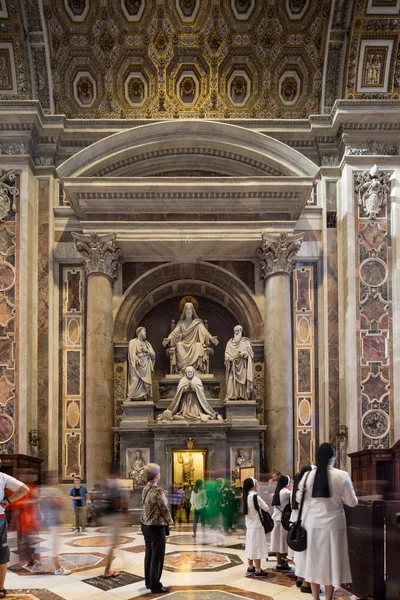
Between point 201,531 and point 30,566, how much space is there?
5601 mm

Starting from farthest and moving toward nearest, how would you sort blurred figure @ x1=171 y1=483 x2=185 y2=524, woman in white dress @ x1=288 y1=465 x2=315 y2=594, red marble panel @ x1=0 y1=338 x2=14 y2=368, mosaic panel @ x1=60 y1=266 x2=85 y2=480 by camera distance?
1. mosaic panel @ x1=60 y1=266 x2=85 y2=480
2. red marble panel @ x1=0 y1=338 x2=14 y2=368
3. blurred figure @ x1=171 y1=483 x2=185 y2=524
4. woman in white dress @ x1=288 y1=465 x2=315 y2=594

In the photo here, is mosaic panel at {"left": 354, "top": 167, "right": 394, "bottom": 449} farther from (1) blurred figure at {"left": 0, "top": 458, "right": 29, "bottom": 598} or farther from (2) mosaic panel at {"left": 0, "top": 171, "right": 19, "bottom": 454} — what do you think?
(1) blurred figure at {"left": 0, "top": 458, "right": 29, "bottom": 598}

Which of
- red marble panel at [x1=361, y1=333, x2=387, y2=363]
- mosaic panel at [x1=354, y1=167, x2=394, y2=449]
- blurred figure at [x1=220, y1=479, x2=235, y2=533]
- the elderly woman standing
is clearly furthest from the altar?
the elderly woman standing

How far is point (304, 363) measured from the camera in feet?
65.0

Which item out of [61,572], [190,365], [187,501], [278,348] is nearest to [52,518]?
[61,572]

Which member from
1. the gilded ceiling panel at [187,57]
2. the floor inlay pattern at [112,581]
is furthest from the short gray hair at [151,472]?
the gilded ceiling panel at [187,57]

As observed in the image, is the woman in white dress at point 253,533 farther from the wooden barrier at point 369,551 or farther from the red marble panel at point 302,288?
the red marble panel at point 302,288

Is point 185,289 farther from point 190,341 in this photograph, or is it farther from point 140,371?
point 140,371

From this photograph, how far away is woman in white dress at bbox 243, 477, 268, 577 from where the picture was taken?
35.0ft

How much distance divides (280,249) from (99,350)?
205 inches

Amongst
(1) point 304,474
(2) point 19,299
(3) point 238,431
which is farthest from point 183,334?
(1) point 304,474

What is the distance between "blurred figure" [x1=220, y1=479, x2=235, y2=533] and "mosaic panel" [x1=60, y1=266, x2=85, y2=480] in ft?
15.4

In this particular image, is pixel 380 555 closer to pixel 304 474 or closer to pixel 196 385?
pixel 304 474

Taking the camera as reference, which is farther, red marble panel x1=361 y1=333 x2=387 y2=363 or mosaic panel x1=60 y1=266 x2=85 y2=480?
mosaic panel x1=60 y1=266 x2=85 y2=480
